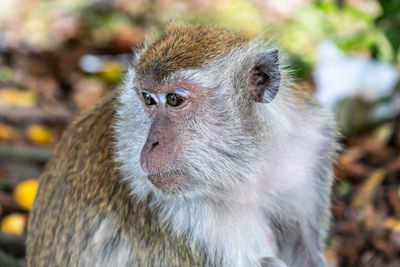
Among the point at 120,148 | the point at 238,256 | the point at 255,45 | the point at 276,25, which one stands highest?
the point at 276,25

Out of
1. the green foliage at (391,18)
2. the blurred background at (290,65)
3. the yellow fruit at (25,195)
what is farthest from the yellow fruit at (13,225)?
the green foliage at (391,18)

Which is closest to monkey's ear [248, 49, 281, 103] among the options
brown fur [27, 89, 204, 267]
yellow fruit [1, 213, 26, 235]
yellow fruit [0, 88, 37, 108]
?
brown fur [27, 89, 204, 267]

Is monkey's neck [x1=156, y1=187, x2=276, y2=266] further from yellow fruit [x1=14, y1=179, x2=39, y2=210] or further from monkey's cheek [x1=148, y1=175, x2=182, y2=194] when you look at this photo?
yellow fruit [x1=14, y1=179, x2=39, y2=210]

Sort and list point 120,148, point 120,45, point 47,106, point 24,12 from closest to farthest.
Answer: point 120,148, point 47,106, point 120,45, point 24,12

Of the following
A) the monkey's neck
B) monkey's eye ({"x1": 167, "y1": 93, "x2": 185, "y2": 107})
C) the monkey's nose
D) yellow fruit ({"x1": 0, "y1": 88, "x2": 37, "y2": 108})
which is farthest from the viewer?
yellow fruit ({"x1": 0, "y1": 88, "x2": 37, "y2": 108})

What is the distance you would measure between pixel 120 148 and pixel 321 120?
135 cm

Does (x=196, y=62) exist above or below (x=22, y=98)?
above

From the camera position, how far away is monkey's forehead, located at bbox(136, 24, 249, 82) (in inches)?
145

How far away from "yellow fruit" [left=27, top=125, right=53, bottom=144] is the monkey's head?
3.53 meters

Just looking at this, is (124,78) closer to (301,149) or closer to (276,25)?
(301,149)

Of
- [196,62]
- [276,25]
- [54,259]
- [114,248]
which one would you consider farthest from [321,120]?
[276,25]

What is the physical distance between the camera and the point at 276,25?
9.42m

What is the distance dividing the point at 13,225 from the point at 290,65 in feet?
10.1

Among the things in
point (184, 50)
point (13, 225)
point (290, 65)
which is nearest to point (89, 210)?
point (184, 50)
